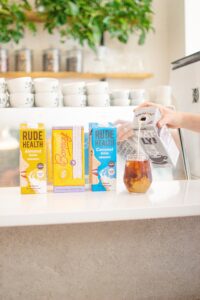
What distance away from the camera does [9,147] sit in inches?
54.8

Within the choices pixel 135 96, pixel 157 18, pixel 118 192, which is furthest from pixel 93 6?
pixel 118 192

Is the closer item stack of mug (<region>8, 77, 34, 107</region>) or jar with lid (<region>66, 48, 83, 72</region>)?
stack of mug (<region>8, 77, 34, 107</region>)

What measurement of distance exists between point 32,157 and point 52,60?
2648mm

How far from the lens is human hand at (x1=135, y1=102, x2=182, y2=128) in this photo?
3.92 ft

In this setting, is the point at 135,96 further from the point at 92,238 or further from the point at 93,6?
the point at 93,6

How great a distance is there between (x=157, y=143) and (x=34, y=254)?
0.47 meters

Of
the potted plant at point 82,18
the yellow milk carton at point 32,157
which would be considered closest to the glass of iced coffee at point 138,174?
the yellow milk carton at point 32,157

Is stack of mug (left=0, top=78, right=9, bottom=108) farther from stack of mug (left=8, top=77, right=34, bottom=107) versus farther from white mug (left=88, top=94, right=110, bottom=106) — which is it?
white mug (left=88, top=94, right=110, bottom=106)

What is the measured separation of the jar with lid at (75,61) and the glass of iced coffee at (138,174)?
265cm

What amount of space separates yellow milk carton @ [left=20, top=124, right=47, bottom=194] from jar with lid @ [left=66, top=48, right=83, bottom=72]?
2.61 meters

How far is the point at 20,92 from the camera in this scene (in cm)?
152

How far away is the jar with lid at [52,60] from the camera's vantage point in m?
3.62

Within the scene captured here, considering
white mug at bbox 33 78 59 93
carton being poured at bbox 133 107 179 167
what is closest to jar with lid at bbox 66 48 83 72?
white mug at bbox 33 78 59 93

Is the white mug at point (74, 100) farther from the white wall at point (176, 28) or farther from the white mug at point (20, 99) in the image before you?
the white wall at point (176, 28)
